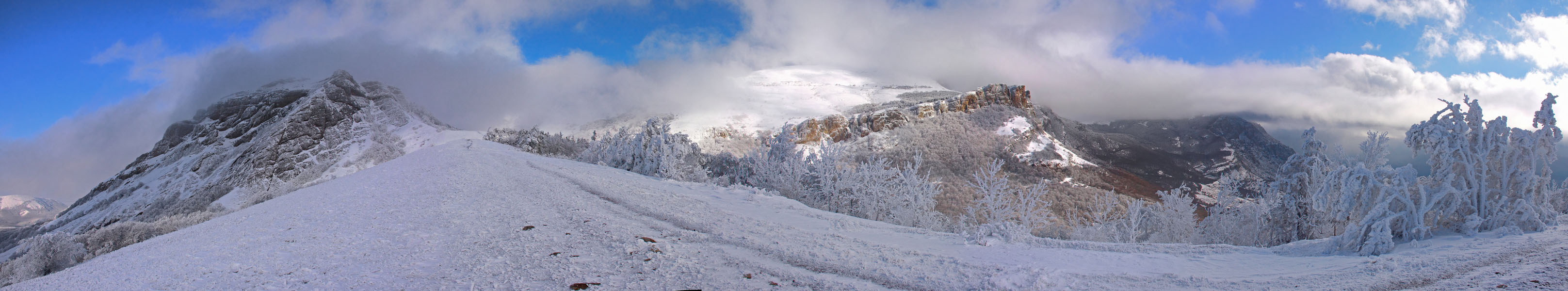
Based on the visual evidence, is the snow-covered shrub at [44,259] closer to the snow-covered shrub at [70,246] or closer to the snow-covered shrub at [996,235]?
the snow-covered shrub at [70,246]

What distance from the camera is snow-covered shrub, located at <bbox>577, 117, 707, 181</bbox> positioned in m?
14.0

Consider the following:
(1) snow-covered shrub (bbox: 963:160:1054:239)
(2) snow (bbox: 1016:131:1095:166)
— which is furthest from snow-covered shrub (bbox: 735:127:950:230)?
(2) snow (bbox: 1016:131:1095:166)

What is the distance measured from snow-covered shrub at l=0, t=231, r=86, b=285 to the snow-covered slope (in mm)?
328

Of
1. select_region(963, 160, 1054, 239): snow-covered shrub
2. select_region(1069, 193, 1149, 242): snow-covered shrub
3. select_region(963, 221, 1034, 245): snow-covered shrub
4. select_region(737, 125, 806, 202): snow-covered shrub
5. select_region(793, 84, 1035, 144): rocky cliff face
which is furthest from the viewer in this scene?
select_region(793, 84, 1035, 144): rocky cliff face

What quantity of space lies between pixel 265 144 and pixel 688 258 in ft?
84.3

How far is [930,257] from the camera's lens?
486 centimetres

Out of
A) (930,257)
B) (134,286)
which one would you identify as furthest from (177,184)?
(930,257)

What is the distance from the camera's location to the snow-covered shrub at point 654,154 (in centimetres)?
1404

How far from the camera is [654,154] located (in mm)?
14805

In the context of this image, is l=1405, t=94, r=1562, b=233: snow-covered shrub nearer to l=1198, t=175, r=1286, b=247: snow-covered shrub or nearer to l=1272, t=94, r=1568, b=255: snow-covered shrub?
l=1272, t=94, r=1568, b=255: snow-covered shrub

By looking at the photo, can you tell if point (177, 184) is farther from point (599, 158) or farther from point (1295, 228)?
point (1295, 228)

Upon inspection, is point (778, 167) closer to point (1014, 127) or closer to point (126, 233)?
point (126, 233)

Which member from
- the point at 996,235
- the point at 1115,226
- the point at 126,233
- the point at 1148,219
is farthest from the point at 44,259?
the point at 1148,219

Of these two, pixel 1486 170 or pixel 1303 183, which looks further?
pixel 1303 183
